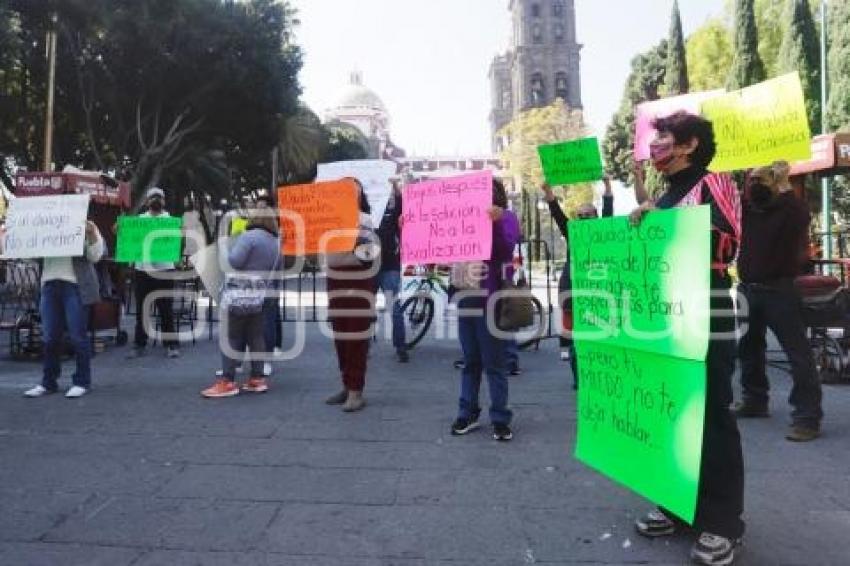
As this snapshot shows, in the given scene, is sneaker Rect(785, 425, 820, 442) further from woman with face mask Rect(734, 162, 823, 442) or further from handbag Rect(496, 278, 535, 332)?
handbag Rect(496, 278, 535, 332)

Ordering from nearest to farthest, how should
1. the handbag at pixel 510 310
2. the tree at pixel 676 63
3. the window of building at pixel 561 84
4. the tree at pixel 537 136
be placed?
1. the handbag at pixel 510 310
2. the tree at pixel 676 63
3. the tree at pixel 537 136
4. the window of building at pixel 561 84

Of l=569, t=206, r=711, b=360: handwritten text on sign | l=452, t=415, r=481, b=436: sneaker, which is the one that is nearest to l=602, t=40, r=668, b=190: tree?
l=452, t=415, r=481, b=436: sneaker

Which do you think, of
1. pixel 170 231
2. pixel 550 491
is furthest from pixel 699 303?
pixel 170 231

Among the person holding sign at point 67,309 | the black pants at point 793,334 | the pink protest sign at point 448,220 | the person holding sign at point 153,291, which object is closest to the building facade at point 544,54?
the person holding sign at point 153,291

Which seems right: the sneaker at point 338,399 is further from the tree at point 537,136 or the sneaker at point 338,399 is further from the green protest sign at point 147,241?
the tree at point 537,136

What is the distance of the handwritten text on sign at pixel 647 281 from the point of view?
3078mm

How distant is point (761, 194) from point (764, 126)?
30.3 inches

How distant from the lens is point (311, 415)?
6.16 metres

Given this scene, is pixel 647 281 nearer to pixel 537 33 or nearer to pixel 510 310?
pixel 510 310

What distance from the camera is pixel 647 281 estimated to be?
334 centimetres

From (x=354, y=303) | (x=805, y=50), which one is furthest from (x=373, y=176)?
(x=805, y=50)

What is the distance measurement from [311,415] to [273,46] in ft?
75.1

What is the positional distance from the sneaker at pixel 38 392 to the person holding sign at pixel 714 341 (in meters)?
5.39

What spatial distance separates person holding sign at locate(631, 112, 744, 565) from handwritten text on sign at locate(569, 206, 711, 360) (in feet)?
0.54
